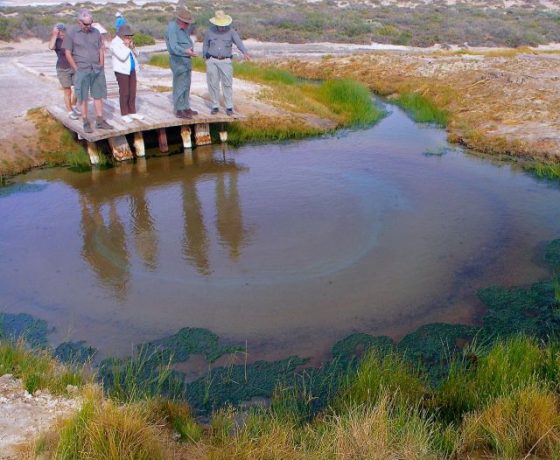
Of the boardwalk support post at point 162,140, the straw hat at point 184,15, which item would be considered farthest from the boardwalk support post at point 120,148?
the straw hat at point 184,15

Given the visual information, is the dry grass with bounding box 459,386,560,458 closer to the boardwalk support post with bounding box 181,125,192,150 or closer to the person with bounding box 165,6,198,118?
the person with bounding box 165,6,198,118

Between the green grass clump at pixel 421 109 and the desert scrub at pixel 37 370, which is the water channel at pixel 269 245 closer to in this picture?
the desert scrub at pixel 37 370

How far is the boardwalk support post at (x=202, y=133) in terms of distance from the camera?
1076 centimetres

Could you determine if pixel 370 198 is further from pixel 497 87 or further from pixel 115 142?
pixel 497 87

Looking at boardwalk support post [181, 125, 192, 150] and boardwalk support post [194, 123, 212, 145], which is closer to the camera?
boardwalk support post [181, 125, 192, 150]

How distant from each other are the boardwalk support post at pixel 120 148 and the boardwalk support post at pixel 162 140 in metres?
0.71

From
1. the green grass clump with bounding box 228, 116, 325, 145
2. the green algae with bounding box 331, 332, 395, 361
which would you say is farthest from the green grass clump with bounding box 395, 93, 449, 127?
the green algae with bounding box 331, 332, 395, 361

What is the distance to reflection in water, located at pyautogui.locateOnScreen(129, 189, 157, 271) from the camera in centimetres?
644

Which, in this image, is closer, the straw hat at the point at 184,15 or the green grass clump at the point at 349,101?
the straw hat at the point at 184,15

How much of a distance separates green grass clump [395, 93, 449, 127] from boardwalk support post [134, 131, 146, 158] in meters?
6.39

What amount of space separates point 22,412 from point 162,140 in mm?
7267

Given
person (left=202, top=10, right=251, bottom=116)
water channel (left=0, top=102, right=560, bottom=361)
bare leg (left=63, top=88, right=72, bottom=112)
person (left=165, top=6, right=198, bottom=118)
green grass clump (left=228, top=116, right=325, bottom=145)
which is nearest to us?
water channel (left=0, top=102, right=560, bottom=361)

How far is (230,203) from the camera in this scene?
8.02 metres

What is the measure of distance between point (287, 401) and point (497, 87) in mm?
12564
